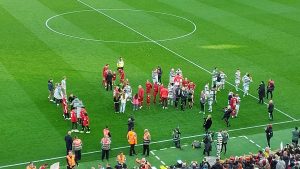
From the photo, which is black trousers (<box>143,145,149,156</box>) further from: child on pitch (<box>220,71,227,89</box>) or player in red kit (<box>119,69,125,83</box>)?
child on pitch (<box>220,71,227,89</box>)

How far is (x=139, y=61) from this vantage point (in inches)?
1882

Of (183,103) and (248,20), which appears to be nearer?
(183,103)

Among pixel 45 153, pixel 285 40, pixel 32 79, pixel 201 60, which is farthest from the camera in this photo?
pixel 285 40

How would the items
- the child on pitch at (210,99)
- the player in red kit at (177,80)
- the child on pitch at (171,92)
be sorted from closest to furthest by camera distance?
1. the child on pitch at (210,99)
2. the child on pitch at (171,92)
3. the player in red kit at (177,80)

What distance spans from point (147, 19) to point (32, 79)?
62.2 ft

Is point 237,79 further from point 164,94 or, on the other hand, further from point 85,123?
point 85,123

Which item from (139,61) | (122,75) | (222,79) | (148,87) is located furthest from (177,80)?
(139,61)

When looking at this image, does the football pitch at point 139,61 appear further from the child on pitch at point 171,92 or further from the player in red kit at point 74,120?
the child on pitch at point 171,92

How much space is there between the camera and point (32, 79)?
4325 cm

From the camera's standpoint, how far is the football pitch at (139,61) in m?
35.1

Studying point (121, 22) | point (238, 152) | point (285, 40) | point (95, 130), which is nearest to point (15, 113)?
point (95, 130)

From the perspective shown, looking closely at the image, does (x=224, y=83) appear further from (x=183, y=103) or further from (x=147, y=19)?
(x=147, y=19)

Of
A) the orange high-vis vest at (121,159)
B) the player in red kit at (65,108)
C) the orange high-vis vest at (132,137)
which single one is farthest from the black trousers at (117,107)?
the orange high-vis vest at (121,159)

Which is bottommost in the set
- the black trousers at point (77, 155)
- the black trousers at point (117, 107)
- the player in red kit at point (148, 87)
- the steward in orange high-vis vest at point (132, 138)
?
the black trousers at point (77, 155)
